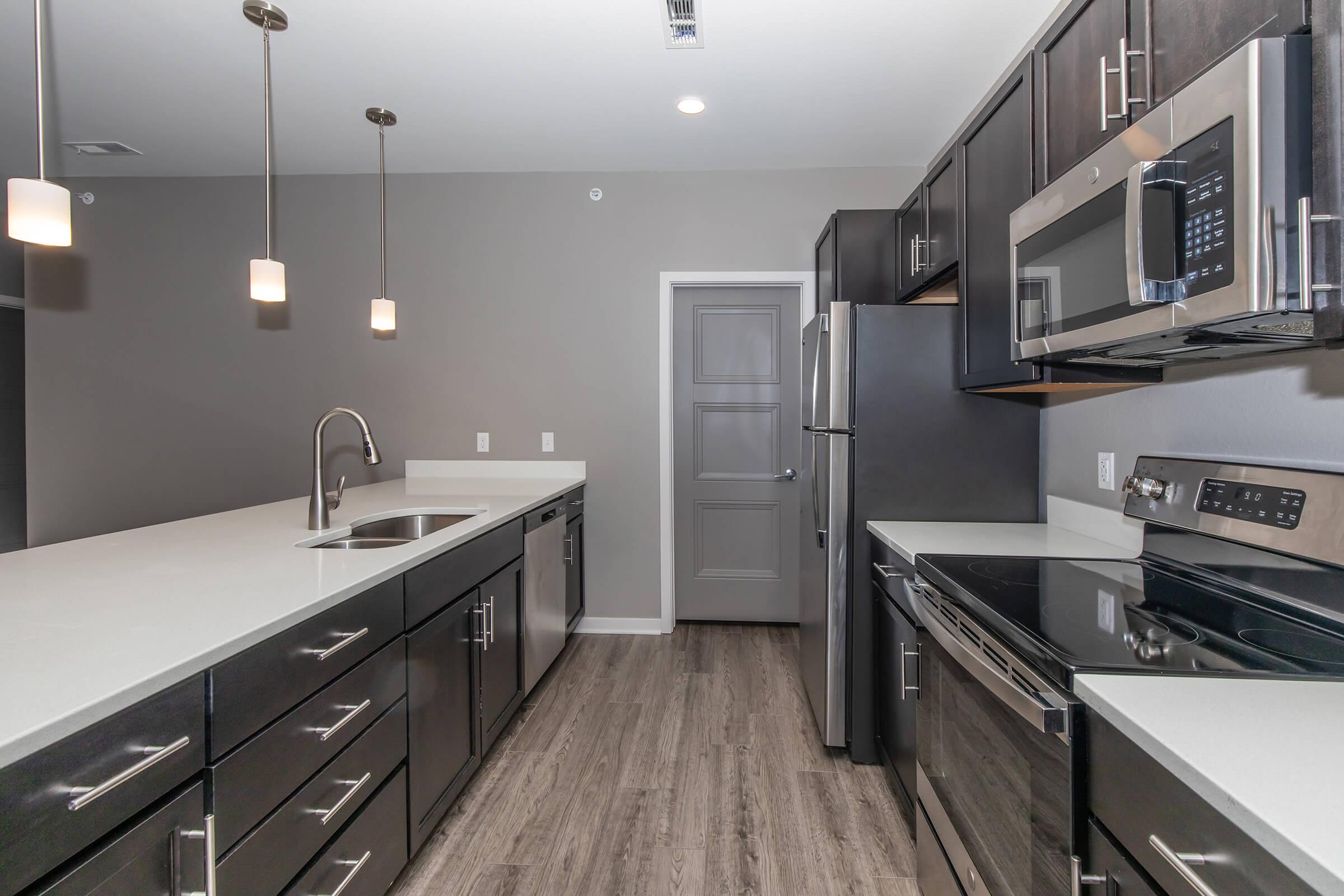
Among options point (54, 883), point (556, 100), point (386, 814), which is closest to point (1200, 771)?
point (54, 883)

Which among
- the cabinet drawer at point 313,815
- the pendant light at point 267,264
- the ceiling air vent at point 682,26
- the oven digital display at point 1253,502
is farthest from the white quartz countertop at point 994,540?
the pendant light at point 267,264

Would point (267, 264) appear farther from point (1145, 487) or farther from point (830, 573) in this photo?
point (1145, 487)

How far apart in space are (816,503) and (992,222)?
1097 millimetres

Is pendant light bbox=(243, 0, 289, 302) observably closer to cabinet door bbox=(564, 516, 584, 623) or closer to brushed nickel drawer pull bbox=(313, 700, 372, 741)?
brushed nickel drawer pull bbox=(313, 700, 372, 741)

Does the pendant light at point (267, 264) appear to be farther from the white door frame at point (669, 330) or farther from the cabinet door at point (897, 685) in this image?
the cabinet door at point (897, 685)

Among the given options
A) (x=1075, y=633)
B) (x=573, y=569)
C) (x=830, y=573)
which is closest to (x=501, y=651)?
(x=573, y=569)

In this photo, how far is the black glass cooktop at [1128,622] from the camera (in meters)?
0.95

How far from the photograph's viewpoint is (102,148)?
3.28m

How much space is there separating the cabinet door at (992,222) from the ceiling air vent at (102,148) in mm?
4035

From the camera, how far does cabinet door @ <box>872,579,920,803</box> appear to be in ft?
5.98

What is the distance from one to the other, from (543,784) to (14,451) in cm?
496

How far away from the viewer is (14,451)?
4.47m

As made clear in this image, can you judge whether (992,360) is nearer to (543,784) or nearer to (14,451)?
(543,784)

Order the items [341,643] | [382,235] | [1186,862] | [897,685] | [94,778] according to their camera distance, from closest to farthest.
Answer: [1186,862]
[94,778]
[341,643]
[897,685]
[382,235]
